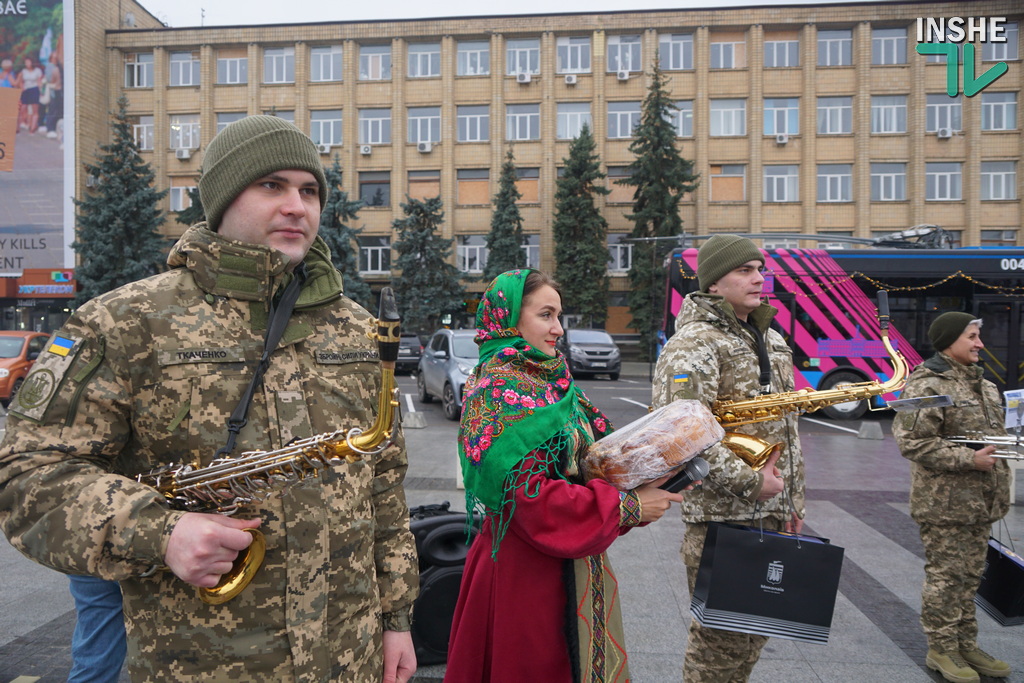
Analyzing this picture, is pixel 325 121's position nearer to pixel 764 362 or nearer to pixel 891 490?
pixel 891 490

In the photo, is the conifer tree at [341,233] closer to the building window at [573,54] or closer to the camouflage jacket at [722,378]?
the building window at [573,54]

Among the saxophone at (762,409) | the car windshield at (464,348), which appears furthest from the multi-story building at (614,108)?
the saxophone at (762,409)

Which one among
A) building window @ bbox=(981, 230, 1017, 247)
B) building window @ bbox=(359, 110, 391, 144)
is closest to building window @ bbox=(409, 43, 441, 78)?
building window @ bbox=(359, 110, 391, 144)

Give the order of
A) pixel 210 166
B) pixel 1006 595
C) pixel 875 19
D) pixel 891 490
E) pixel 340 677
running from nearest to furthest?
1. pixel 340 677
2. pixel 210 166
3. pixel 1006 595
4. pixel 891 490
5. pixel 875 19

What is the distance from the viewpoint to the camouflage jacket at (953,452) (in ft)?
13.0

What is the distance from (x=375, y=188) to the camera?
37.5 meters

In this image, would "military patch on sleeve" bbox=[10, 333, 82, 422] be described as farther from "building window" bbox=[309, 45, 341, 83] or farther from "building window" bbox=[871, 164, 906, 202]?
"building window" bbox=[309, 45, 341, 83]

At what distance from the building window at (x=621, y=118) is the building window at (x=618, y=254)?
5.23 metres

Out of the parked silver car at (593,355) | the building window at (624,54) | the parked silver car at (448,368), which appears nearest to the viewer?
the parked silver car at (448,368)

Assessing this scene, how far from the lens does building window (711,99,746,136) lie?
3559cm

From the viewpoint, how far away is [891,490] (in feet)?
28.2

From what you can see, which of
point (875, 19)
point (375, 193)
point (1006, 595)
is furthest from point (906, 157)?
point (1006, 595)

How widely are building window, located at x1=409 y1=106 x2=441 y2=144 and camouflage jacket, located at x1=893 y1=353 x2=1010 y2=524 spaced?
117ft

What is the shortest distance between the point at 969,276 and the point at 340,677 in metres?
16.4
